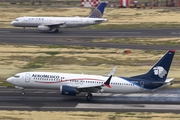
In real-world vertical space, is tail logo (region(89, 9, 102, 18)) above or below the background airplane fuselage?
above

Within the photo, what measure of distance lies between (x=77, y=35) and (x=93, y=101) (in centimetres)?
6122

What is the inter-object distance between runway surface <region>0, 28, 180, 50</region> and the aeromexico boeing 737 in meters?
43.4

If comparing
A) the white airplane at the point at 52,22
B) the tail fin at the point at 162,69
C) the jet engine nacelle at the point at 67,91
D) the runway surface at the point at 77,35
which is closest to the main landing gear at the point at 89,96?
the jet engine nacelle at the point at 67,91

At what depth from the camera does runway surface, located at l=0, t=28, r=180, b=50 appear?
11494cm

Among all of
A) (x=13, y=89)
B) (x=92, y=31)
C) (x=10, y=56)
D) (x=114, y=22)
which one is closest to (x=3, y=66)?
(x=10, y=56)

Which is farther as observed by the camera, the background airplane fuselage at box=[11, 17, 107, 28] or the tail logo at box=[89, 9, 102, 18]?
the tail logo at box=[89, 9, 102, 18]

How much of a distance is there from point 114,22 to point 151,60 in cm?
5786

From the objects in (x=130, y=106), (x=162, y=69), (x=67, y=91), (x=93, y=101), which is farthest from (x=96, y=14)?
(x=130, y=106)

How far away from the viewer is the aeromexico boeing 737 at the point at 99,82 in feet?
219

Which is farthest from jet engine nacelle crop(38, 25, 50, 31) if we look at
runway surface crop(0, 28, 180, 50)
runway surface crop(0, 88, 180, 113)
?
runway surface crop(0, 88, 180, 113)

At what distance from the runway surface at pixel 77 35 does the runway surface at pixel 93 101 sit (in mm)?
40530

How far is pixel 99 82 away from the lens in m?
67.7

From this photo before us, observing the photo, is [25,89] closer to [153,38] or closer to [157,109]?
[157,109]

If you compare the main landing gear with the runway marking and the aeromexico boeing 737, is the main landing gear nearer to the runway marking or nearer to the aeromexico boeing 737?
the aeromexico boeing 737
